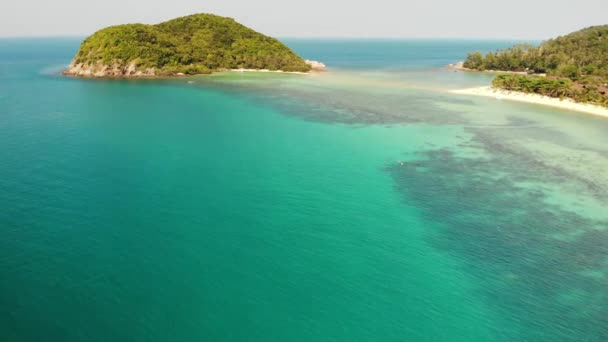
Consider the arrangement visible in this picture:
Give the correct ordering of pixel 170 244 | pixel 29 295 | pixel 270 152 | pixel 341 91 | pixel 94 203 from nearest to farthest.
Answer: pixel 29 295 < pixel 170 244 < pixel 94 203 < pixel 270 152 < pixel 341 91

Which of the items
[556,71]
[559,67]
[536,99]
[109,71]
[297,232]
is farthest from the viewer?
[559,67]

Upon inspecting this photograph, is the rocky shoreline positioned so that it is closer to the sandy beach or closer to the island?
the sandy beach

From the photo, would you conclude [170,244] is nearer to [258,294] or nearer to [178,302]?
[178,302]

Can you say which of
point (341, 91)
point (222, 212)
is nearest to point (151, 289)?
point (222, 212)

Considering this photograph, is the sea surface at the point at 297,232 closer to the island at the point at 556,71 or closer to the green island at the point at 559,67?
the island at the point at 556,71

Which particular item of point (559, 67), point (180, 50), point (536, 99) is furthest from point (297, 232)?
point (559, 67)

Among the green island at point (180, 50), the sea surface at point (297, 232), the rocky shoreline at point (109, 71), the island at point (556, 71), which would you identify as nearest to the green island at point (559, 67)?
the island at point (556, 71)

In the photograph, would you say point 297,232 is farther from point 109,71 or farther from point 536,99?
point 109,71

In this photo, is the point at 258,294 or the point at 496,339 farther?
the point at 258,294

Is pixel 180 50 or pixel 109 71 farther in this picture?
pixel 180 50
